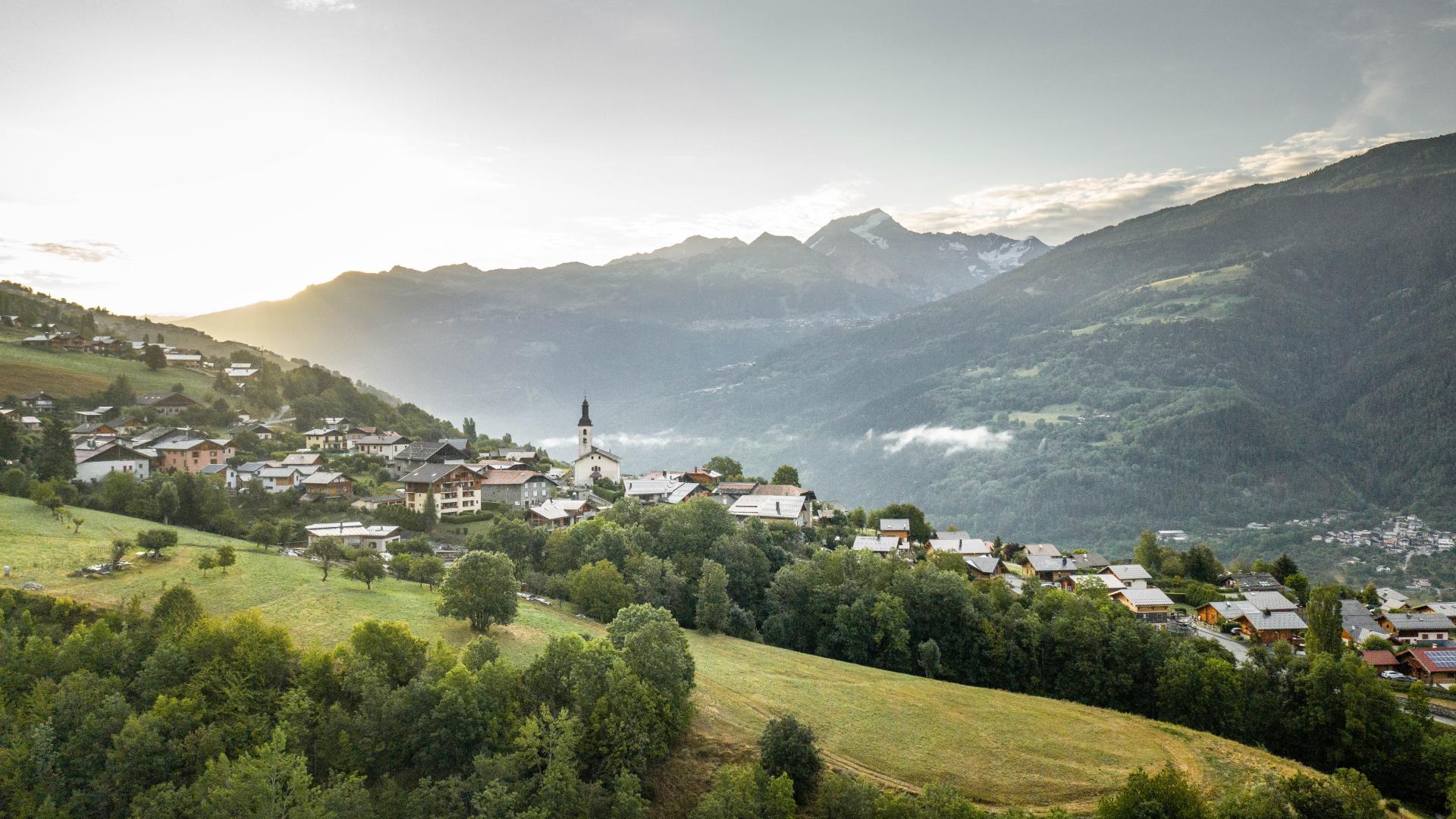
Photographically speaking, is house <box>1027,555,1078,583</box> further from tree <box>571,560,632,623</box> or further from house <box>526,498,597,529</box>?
tree <box>571,560,632,623</box>

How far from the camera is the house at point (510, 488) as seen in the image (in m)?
78.3

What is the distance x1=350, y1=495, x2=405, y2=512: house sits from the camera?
66.7 meters

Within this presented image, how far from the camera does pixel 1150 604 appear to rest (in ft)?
239

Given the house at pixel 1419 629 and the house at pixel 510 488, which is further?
the house at pixel 510 488

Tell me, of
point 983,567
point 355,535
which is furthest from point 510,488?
point 983,567

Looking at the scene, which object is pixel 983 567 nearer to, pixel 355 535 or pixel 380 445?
pixel 355 535

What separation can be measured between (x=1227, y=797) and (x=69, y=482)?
7425 cm

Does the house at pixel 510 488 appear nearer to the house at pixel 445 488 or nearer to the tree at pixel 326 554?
the house at pixel 445 488

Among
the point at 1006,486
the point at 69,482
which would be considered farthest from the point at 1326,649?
the point at 1006,486

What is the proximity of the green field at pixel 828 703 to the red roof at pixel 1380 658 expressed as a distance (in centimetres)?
3162

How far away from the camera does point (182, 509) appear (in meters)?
55.6

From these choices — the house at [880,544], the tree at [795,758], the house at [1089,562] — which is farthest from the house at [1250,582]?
the tree at [795,758]

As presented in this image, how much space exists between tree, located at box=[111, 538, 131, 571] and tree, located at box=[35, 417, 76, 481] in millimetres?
19005

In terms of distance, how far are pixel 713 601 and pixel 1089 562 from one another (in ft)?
208
